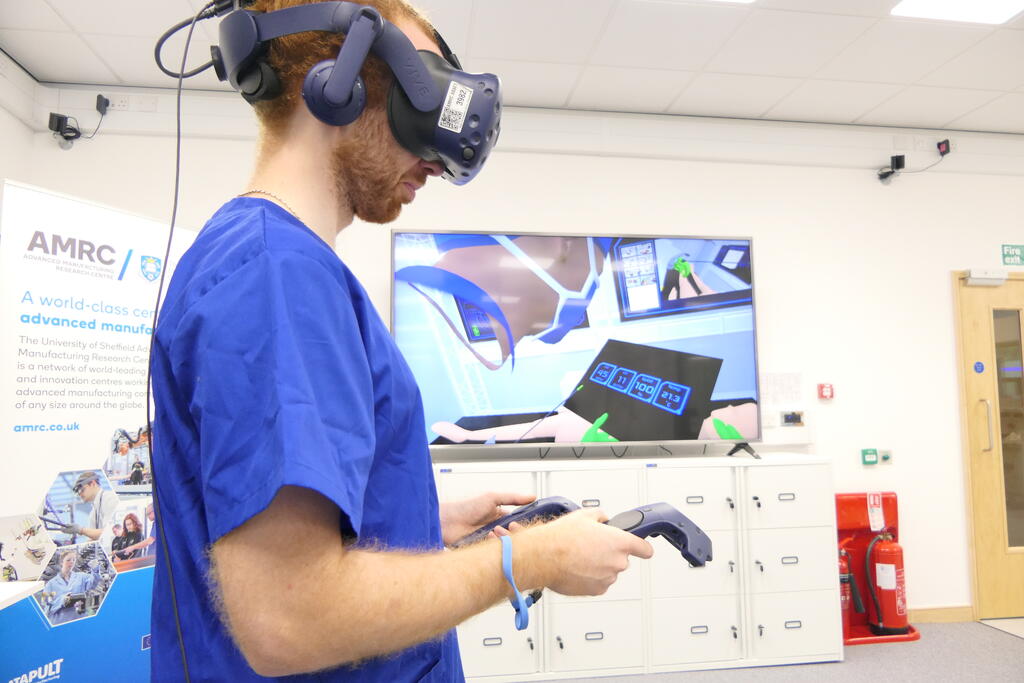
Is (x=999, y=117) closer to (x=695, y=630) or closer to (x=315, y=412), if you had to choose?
(x=695, y=630)

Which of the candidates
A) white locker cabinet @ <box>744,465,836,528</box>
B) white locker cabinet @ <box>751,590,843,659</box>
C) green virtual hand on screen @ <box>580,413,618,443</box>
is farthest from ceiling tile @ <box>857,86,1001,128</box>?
white locker cabinet @ <box>751,590,843,659</box>

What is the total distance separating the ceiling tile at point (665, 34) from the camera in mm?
2686

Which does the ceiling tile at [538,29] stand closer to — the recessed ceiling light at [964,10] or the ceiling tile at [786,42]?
the ceiling tile at [786,42]

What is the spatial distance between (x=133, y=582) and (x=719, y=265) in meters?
3.09

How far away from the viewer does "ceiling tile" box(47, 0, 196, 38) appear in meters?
2.61

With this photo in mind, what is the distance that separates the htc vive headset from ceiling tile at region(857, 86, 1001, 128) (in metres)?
3.65

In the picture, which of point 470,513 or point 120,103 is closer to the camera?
point 470,513

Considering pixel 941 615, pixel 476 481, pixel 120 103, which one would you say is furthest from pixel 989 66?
pixel 120 103

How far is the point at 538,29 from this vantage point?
2.81 metres

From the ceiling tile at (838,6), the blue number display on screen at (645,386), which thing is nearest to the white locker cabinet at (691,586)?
the blue number display on screen at (645,386)

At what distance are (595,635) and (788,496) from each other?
1.17 metres

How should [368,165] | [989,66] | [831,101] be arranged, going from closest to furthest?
[368,165] < [989,66] < [831,101]

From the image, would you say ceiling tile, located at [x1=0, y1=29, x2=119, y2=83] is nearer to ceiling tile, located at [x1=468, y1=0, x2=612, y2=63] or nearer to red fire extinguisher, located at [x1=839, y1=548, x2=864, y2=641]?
ceiling tile, located at [x1=468, y1=0, x2=612, y2=63]

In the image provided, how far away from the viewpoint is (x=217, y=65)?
778mm
